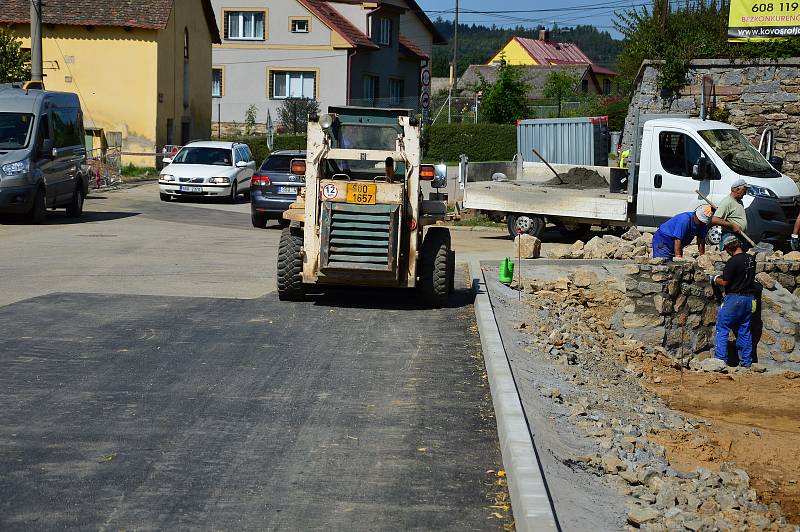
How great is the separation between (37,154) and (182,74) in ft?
73.1

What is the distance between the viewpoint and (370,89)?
59219 millimetres

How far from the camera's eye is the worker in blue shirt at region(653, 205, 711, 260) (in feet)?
50.1

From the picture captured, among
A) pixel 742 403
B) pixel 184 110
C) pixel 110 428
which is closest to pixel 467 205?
pixel 742 403

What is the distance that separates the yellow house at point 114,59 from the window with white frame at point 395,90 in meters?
21.8

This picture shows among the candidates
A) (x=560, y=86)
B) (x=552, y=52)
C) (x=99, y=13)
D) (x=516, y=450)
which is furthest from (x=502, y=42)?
(x=516, y=450)

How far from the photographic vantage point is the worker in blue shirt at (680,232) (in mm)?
15281

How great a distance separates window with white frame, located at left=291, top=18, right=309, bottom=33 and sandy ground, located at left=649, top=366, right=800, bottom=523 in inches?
1723

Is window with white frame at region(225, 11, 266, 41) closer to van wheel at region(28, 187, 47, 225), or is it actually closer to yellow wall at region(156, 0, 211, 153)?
yellow wall at region(156, 0, 211, 153)

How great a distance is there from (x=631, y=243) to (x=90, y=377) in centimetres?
1068

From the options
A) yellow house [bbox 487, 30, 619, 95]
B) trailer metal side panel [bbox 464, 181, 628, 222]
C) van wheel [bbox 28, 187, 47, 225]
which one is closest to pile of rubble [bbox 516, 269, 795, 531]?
trailer metal side panel [bbox 464, 181, 628, 222]

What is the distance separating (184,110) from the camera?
43656mm

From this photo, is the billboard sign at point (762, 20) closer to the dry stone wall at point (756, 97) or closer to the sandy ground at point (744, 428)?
the dry stone wall at point (756, 97)

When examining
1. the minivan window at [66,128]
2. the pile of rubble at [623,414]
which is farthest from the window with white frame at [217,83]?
the pile of rubble at [623,414]

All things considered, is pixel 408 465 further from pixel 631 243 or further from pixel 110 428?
pixel 631 243
